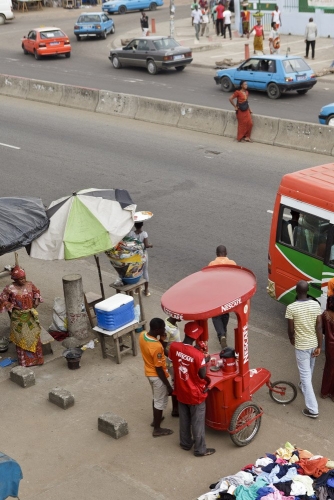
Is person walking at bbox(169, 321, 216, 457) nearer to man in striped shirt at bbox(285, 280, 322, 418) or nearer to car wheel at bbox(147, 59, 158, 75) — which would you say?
man in striped shirt at bbox(285, 280, 322, 418)

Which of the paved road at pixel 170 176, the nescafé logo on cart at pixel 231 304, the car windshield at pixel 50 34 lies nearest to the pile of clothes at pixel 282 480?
the nescafé logo on cart at pixel 231 304

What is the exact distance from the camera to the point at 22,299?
10664mm

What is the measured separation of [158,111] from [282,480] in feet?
59.7

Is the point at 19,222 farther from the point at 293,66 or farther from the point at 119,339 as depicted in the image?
the point at 293,66

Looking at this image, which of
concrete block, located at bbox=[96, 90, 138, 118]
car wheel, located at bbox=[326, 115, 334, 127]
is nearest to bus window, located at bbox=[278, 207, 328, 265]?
car wheel, located at bbox=[326, 115, 334, 127]

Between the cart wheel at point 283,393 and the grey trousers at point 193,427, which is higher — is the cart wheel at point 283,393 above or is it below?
below

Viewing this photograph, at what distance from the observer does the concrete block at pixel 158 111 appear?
24047 mm

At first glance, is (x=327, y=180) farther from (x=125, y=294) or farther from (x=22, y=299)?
(x=22, y=299)

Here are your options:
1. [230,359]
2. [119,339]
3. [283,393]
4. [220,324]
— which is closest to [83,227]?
[119,339]

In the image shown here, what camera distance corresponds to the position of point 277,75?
26.9m

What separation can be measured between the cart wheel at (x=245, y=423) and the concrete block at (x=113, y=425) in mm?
1308

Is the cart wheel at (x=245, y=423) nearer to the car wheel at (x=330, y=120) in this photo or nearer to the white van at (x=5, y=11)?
the car wheel at (x=330, y=120)

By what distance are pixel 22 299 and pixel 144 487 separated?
11.5ft

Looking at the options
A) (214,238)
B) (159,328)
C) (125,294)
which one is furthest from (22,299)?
(214,238)
